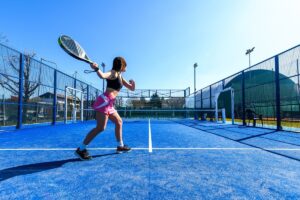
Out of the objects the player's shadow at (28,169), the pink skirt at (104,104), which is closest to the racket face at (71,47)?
the pink skirt at (104,104)

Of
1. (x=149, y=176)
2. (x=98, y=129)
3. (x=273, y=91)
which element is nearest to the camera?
(x=149, y=176)

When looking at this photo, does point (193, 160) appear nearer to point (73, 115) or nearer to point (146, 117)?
point (73, 115)

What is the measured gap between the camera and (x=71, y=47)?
331cm

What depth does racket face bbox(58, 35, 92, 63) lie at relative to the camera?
10.3 ft

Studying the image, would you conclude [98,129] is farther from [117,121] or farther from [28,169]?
[28,169]

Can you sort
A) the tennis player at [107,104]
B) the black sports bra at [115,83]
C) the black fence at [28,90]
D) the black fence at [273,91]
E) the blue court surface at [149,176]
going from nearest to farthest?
1. the blue court surface at [149,176]
2. the tennis player at [107,104]
3. the black sports bra at [115,83]
4. the black fence at [28,90]
5. the black fence at [273,91]

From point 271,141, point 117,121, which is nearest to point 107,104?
point 117,121

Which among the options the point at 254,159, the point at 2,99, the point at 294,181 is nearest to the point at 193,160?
the point at 254,159

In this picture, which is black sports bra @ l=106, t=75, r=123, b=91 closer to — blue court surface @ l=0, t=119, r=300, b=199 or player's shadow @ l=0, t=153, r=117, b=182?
blue court surface @ l=0, t=119, r=300, b=199

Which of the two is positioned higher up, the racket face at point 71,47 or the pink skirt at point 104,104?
the racket face at point 71,47

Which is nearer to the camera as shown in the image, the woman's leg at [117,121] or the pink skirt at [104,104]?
the pink skirt at [104,104]

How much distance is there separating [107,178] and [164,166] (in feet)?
2.79

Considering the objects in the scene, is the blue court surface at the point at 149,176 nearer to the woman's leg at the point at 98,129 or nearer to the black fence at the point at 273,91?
the woman's leg at the point at 98,129

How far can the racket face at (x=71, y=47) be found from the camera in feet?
10.3
